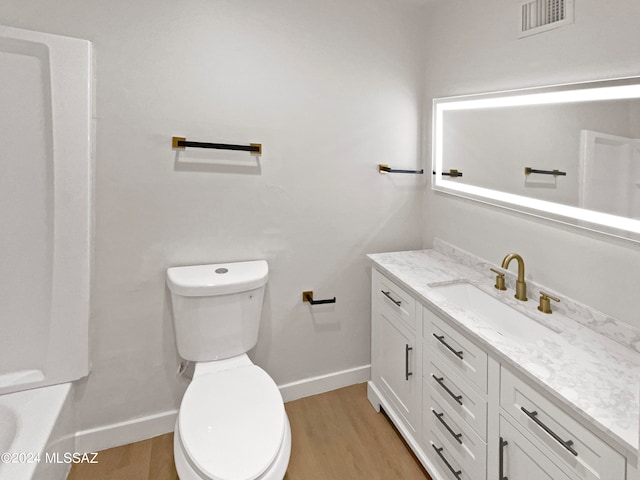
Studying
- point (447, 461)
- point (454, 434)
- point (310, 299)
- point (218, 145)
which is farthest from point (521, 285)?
point (218, 145)

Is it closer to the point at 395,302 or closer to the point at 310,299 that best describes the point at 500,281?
the point at 395,302

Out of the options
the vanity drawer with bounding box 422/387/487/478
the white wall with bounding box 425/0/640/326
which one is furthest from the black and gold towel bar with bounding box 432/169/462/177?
the vanity drawer with bounding box 422/387/487/478

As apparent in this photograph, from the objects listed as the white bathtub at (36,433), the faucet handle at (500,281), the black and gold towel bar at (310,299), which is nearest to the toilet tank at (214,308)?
the black and gold towel bar at (310,299)

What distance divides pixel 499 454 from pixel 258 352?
132 cm

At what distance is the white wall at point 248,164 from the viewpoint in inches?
70.4

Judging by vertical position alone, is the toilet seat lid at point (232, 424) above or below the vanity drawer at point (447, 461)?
above

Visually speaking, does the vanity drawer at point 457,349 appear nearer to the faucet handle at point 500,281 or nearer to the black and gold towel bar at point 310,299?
the faucet handle at point 500,281

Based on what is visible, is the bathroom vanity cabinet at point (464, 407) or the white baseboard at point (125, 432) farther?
the white baseboard at point (125, 432)

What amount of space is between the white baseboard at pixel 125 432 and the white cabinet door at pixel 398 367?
1145 mm

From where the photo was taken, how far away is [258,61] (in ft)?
6.48

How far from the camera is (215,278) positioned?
1.83 metres

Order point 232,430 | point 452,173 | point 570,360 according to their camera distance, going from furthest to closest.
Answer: point 452,173 < point 232,430 < point 570,360

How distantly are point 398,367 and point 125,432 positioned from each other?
1.41 m

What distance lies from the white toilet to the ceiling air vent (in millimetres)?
1602
